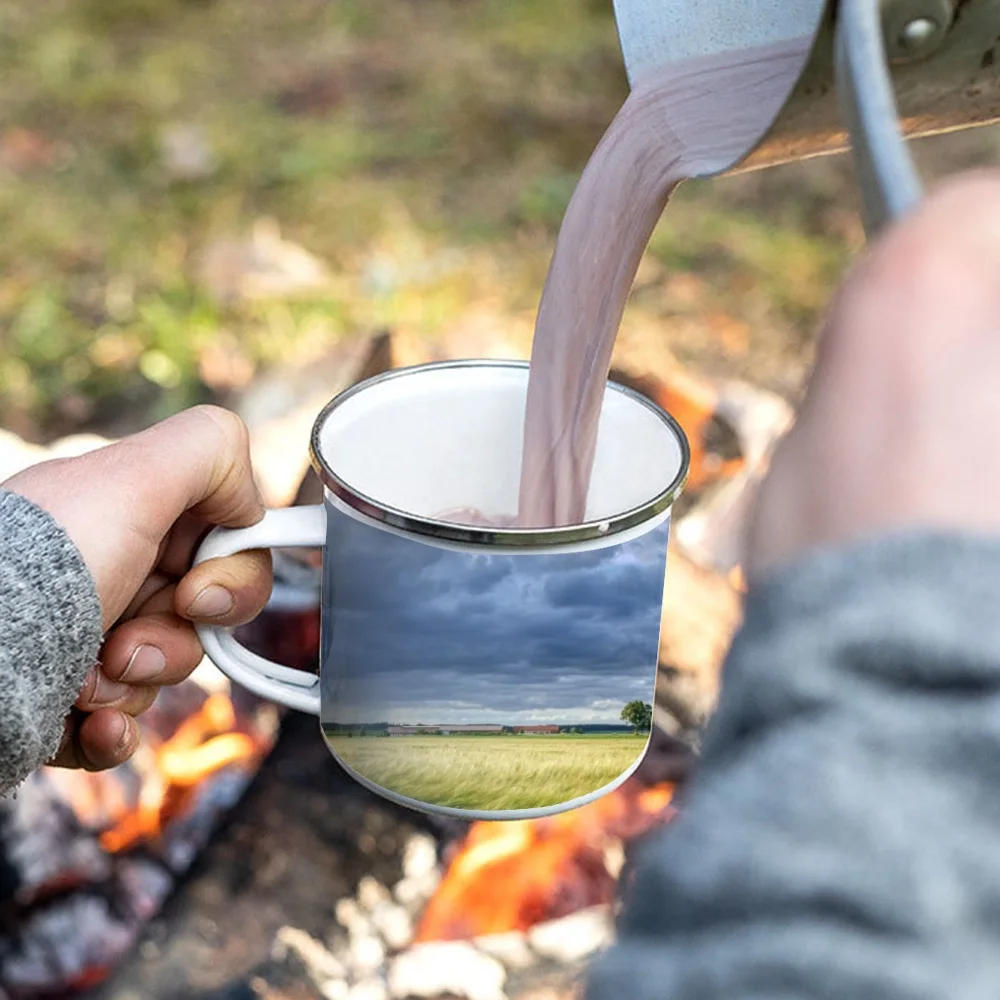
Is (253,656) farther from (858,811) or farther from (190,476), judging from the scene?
(858,811)

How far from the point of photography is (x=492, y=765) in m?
0.65

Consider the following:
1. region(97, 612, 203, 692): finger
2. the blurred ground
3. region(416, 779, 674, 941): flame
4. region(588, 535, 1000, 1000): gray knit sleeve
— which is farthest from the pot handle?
the blurred ground

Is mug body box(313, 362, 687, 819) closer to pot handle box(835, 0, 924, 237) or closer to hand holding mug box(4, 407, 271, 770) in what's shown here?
hand holding mug box(4, 407, 271, 770)

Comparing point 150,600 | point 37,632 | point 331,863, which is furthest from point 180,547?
point 331,863

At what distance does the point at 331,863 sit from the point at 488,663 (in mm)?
508

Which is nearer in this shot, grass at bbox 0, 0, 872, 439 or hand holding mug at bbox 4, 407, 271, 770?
hand holding mug at bbox 4, 407, 271, 770

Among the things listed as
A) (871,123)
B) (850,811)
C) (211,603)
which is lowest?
(211,603)

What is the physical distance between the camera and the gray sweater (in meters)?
0.32

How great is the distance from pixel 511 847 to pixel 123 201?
63.9 inches

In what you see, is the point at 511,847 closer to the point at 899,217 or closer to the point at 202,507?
the point at 202,507

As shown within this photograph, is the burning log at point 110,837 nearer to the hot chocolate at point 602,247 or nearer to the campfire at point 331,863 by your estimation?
the campfire at point 331,863

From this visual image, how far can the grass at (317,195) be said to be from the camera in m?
1.96

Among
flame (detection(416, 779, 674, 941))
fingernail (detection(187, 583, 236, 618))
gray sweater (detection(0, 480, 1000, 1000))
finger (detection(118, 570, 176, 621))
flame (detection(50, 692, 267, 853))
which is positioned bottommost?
flame (detection(416, 779, 674, 941))

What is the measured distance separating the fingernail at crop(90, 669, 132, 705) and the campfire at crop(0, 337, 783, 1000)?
0.33 metres
